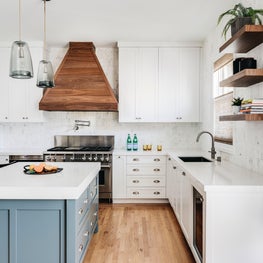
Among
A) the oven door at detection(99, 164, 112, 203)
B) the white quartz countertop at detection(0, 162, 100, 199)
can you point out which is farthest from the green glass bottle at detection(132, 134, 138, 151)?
the white quartz countertop at detection(0, 162, 100, 199)

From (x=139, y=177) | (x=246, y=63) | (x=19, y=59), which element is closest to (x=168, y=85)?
(x=139, y=177)

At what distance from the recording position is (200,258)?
220cm

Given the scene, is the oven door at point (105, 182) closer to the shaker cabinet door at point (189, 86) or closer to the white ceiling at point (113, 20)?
the shaker cabinet door at point (189, 86)

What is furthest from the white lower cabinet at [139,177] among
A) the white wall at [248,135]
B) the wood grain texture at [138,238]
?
the white wall at [248,135]

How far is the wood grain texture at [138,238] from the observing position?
264cm

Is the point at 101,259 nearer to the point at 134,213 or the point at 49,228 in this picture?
the point at 49,228

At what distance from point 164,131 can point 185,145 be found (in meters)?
0.47

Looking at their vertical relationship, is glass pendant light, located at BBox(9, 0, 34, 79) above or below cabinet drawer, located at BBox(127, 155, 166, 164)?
above

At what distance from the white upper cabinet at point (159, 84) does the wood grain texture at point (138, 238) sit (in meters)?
1.57

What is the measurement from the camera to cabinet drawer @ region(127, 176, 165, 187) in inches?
173

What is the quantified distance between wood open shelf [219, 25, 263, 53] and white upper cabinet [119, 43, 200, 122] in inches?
77.1

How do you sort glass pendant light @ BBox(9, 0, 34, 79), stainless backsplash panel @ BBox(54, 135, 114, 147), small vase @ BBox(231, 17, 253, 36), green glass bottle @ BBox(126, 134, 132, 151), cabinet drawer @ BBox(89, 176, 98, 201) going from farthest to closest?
stainless backsplash panel @ BBox(54, 135, 114, 147)
green glass bottle @ BBox(126, 134, 132, 151)
cabinet drawer @ BBox(89, 176, 98, 201)
small vase @ BBox(231, 17, 253, 36)
glass pendant light @ BBox(9, 0, 34, 79)

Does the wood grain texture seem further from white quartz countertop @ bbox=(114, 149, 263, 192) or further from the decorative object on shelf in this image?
the decorative object on shelf

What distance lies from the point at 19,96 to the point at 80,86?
1.11 metres
